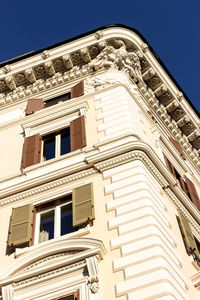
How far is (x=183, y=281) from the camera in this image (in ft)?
39.0

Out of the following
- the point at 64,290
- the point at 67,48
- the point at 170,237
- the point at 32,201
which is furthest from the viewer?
the point at 67,48

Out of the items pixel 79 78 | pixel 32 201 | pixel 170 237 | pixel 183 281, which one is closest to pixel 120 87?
pixel 79 78

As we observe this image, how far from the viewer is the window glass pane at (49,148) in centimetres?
1747

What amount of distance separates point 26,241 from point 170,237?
149 inches

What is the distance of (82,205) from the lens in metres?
13.6

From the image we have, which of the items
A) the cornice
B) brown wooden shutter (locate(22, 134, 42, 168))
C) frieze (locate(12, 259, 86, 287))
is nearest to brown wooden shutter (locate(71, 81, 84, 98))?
brown wooden shutter (locate(22, 134, 42, 168))

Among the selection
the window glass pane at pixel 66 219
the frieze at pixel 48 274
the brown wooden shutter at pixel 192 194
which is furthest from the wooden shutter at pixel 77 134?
the frieze at pixel 48 274

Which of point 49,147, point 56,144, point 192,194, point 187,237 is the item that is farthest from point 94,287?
point 192,194

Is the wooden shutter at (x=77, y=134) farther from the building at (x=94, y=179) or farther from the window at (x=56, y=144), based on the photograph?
the window at (x=56, y=144)

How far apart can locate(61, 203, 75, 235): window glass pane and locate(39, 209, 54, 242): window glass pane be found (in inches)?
12.1

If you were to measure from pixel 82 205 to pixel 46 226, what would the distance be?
1.27 m

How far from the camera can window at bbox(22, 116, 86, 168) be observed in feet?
55.5

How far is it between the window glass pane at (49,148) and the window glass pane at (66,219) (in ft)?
11.2

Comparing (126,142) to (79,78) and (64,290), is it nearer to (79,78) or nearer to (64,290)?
(64,290)
